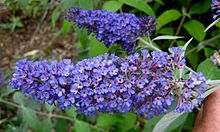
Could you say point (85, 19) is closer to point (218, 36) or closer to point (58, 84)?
point (58, 84)

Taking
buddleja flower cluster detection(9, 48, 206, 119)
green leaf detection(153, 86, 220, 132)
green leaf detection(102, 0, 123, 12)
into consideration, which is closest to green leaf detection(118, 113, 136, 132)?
green leaf detection(102, 0, 123, 12)

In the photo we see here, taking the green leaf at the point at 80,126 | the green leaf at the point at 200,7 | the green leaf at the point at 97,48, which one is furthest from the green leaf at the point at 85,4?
the green leaf at the point at 80,126

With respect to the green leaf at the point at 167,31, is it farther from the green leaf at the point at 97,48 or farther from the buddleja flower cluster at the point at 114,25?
the buddleja flower cluster at the point at 114,25

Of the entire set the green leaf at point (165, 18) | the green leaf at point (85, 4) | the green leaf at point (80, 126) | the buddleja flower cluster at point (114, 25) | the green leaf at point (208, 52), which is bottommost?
the green leaf at point (80, 126)

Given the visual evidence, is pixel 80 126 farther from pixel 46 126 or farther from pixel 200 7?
pixel 200 7

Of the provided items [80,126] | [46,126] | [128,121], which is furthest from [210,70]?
[46,126]

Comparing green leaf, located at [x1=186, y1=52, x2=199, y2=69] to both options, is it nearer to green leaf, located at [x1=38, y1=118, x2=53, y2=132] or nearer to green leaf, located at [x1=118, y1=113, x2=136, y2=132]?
green leaf, located at [x1=118, y1=113, x2=136, y2=132]
